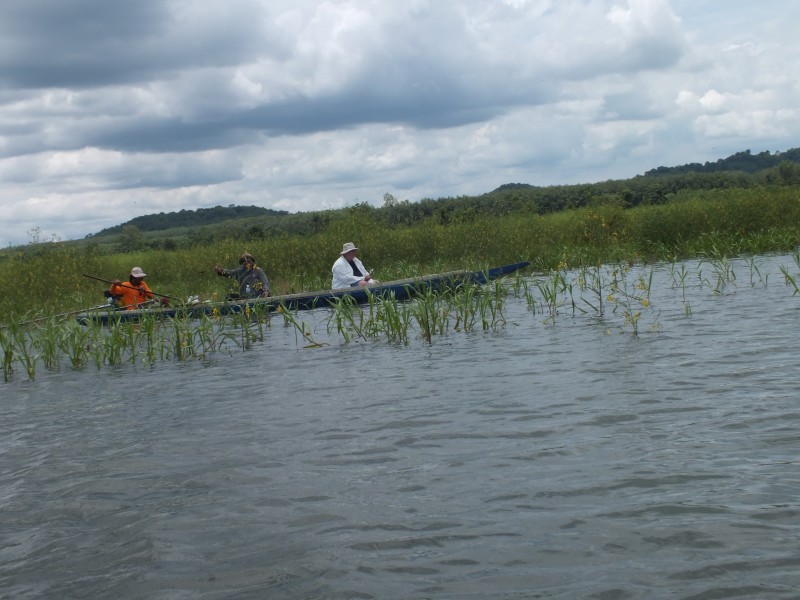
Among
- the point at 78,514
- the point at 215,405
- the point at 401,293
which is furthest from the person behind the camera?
the point at 401,293

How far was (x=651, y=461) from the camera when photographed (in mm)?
4793

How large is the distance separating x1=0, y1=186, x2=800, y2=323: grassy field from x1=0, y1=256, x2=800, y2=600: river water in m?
10.6

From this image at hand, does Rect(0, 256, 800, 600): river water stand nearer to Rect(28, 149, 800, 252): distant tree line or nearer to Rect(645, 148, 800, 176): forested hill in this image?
Rect(28, 149, 800, 252): distant tree line

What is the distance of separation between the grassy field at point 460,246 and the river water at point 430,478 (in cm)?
1057

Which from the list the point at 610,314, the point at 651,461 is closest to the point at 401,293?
the point at 610,314

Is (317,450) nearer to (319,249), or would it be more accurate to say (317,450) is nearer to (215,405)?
(215,405)

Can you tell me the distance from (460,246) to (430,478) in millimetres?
16194

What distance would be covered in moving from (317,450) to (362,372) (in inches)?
119

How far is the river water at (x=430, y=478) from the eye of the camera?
3568 mm

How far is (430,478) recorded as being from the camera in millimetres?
4891

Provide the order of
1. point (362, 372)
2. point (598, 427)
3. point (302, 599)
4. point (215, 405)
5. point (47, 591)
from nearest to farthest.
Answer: point (302, 599), point (47, 591), point (598, 427), point (215, 405), point (362, 372)

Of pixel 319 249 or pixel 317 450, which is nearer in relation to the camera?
pixel 317 450

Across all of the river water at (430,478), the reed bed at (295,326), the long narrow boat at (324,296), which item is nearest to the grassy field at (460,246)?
the long narrow boat at (324,296)

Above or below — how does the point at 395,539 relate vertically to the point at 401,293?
below
